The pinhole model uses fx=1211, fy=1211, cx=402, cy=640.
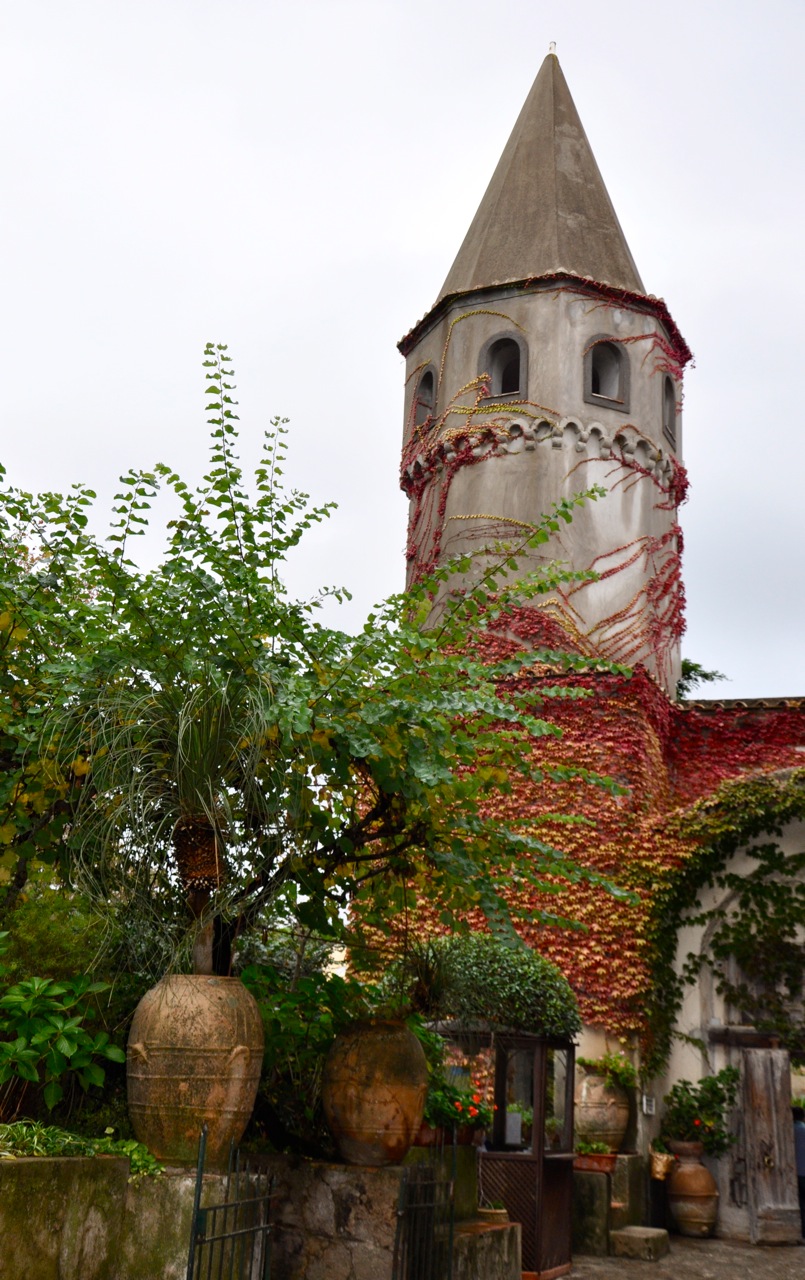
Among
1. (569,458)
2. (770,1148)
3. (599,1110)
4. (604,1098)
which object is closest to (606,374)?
(569,458)

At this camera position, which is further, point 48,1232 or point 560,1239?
point 560,1239

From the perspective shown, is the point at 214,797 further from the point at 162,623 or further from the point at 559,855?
the point at 559,855

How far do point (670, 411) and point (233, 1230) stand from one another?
14015 millimetres

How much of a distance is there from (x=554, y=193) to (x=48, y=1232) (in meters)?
15.8

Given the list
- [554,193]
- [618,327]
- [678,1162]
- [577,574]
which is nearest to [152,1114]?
[577,574]

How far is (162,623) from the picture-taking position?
6293mm

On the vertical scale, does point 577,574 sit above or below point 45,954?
above

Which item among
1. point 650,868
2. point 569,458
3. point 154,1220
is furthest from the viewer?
point 569,458

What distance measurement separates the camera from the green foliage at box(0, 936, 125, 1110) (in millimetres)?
5340

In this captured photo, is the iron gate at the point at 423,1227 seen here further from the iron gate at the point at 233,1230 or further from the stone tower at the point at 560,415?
the stone tower at the point at 560,415

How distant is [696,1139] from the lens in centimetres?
1304

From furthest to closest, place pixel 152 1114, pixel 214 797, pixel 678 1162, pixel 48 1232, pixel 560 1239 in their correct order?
pixel 678 1162, pixel 560 1239, pixel 214 797, pixel 152 1114, pixel 48 1232

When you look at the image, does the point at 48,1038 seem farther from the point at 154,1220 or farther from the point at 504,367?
the point at 504,367

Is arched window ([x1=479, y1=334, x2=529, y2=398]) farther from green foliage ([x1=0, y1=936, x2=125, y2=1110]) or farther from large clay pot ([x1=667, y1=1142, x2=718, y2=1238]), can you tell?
green foliage ([x1=0, y1=936, x2=125, y2=1110])
